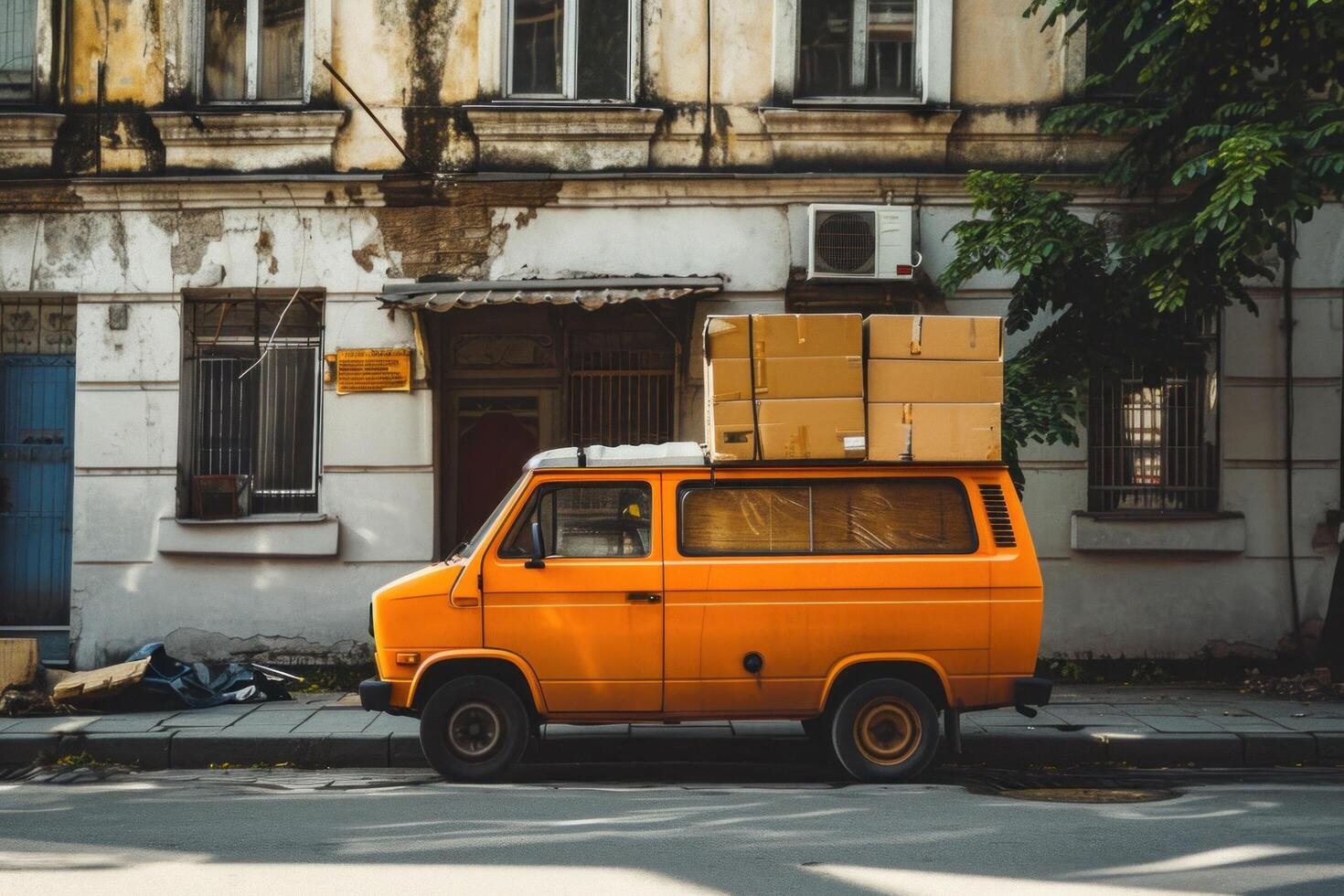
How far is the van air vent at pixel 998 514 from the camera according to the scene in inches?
288

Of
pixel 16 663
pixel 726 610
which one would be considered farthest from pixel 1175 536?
pixel 16 663

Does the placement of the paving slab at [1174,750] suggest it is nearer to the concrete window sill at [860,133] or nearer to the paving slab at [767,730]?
the paving slab at [767,730]

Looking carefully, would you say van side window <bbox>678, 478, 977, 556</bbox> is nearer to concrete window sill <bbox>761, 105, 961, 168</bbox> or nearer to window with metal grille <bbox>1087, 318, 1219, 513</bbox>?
window with metal grille <bbox>1087, 318, 1219, 513</bbox>

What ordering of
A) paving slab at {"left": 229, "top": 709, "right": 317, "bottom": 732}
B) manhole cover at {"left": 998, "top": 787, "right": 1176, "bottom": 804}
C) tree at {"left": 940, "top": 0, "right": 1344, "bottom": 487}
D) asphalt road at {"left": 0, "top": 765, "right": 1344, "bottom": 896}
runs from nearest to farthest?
asphalt road at {"left": 0, "top": 765, "right": 1344, "bottom": 896} → manhole cover at {"left": 998, "top": 787, "right": 1176, "bottom": 804} → paving slab at {"left": 229, "top": 709, "right": 317, "bottom": 732} → tree at {"left": 940, "top": 0, "right": 1344, "bottom": 487}

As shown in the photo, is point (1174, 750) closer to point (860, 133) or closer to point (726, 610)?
point (726, 610)

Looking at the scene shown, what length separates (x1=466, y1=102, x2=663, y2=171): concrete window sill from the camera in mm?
11094

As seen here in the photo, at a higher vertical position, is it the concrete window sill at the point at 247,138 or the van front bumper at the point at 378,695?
the concrete window sill at the point at 247,138

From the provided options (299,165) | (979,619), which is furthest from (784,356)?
(299,165)

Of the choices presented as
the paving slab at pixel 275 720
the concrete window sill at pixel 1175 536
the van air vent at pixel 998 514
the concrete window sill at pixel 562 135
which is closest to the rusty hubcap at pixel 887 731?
the van air vent at pixel 998 514

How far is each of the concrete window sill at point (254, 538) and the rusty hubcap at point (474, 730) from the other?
4.03 meters

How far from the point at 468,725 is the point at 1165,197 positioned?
24.3ft

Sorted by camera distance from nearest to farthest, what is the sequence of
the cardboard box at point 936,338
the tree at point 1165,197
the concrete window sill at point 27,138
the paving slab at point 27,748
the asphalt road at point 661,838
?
1. the asphalt road at point 661,838
2. the cardboard box at point 936,338
3. the paving slab at point 27,748
4. the tree at point 1165,197
5. the concrete window sill at point 27,138

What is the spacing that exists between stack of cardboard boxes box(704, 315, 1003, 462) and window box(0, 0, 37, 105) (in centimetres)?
765

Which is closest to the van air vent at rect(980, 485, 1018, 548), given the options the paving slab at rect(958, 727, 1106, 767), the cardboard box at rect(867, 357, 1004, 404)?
the cardboard box at rect(867, 357, 1004, 404)
